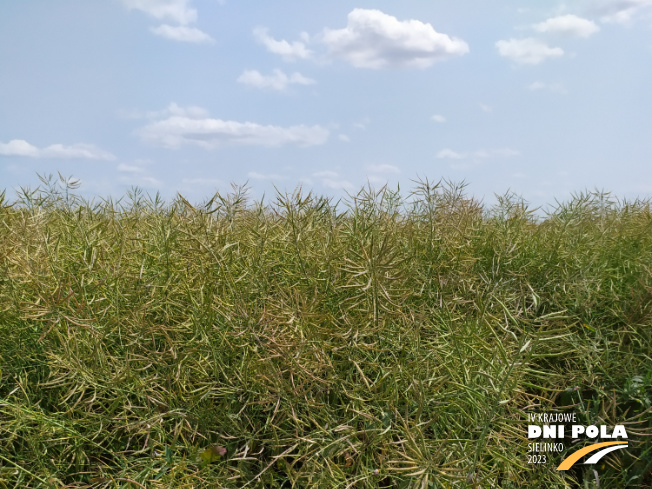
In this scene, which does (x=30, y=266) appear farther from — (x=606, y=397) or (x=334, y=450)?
(x=606, y=397)

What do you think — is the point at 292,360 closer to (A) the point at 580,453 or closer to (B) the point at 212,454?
(B) the point at 212,454

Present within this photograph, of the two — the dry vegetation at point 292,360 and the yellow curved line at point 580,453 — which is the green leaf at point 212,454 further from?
the yellow curved line at point 580,453

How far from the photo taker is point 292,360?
6.68ft

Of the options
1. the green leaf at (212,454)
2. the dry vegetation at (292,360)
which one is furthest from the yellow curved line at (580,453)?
the green leaf at (212,454)

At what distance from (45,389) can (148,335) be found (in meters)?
0.52

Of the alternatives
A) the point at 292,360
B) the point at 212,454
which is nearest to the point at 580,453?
the point at 292,360

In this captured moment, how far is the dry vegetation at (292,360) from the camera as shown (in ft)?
6.88

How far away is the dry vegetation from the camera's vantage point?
6.88 feet

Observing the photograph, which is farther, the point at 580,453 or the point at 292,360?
the point at 580,453

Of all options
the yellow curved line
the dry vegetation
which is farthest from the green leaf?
the yellow curved line

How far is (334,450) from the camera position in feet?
6.82

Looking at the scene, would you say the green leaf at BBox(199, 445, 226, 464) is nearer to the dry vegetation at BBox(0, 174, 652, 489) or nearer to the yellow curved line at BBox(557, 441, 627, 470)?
the dry vegetation at BBox(0, 174, 652, 489)

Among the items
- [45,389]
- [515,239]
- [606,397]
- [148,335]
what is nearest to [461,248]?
[515,239]

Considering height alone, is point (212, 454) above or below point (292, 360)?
below
